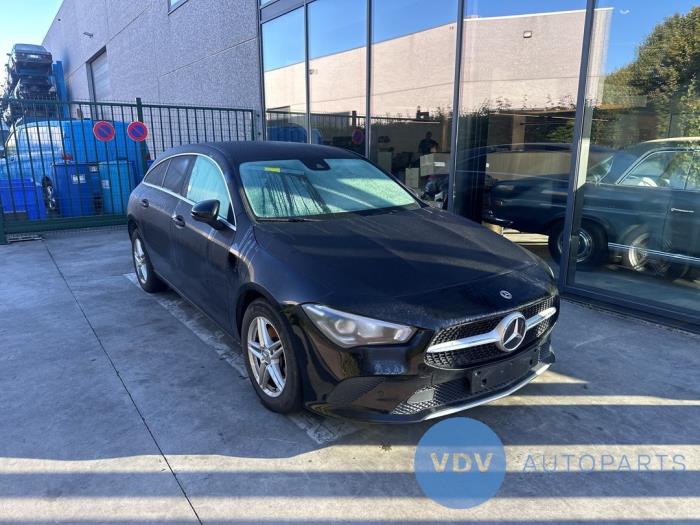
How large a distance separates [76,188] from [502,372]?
897 cm

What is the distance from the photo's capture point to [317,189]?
3.70 metres

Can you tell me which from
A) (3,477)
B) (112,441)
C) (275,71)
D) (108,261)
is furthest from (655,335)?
(275,71)

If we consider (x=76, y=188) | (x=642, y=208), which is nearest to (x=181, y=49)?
(x=76, y=188)

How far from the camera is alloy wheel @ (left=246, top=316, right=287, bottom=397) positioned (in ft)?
9.18

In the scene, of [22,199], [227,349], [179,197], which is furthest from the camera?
[22,199]

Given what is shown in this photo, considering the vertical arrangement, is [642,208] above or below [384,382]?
above

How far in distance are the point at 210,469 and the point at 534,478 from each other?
5.33 feet

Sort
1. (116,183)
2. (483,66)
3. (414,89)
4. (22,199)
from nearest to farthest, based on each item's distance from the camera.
→ (483,66)
(414,89)
(22,199)
(116,183)

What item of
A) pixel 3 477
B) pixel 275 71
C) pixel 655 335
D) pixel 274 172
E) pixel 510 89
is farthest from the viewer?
pixel 275 71

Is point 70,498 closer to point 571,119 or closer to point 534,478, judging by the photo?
point 534,478

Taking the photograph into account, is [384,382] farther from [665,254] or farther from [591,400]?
[665,254]

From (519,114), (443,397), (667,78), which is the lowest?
(443,397)

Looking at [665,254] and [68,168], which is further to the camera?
[68,168]

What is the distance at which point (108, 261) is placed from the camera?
6.80 meters
